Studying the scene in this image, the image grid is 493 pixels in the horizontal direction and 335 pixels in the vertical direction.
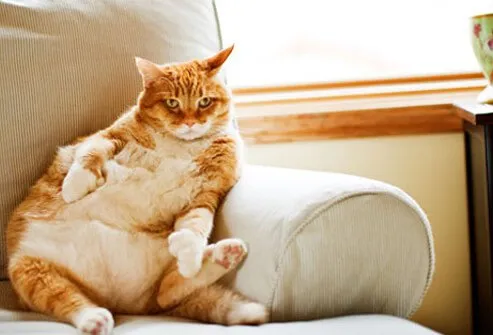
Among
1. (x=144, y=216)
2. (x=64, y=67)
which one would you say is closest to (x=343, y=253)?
(x=144, y=216)

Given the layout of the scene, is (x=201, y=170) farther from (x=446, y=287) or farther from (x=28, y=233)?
(x=446, y=287)

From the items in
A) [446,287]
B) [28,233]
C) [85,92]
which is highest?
[85,92]

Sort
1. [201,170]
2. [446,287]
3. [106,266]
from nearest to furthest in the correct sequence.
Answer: [106,266], [201,170], [446,287]

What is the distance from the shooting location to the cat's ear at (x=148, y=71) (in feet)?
4.46

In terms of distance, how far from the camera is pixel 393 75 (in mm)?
2031

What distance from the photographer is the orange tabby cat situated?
46.6 inches

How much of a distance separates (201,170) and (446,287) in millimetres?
927

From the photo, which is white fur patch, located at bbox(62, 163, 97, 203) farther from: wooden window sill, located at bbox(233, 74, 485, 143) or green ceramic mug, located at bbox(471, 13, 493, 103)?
green ceramic mug, located at bbox(471, 13, 493, 103)

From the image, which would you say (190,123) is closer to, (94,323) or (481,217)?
(94,323)

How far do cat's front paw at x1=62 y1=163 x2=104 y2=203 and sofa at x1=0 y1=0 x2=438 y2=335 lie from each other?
0.53ft

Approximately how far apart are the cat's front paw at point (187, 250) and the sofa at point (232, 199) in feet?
0.24

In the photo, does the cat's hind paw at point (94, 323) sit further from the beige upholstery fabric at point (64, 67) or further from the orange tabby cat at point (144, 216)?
the beige upholstery fabric at point (64, 67)

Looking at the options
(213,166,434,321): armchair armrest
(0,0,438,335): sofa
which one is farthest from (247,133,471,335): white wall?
(213,166,434,321): armchair armrest

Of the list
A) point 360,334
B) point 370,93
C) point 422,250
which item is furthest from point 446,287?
point 360,334
